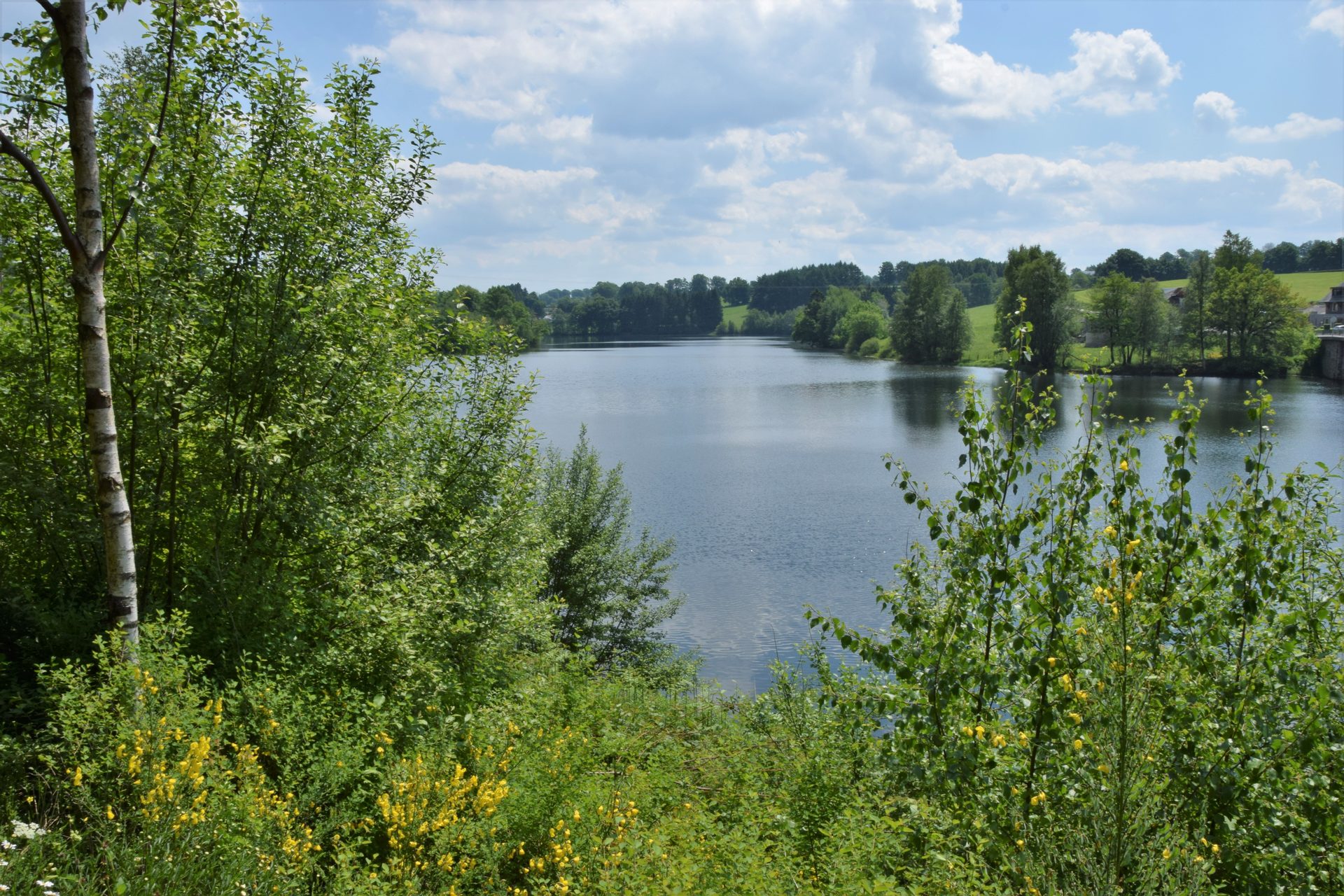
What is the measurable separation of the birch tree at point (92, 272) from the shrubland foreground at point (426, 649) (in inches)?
16.4

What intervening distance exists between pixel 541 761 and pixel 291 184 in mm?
5052

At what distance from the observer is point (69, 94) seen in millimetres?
4824

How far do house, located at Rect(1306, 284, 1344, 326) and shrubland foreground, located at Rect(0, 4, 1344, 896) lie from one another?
114003 mm

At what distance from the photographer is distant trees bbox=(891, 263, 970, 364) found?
84938mm

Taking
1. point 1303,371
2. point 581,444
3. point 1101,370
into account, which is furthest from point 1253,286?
point 1101,370

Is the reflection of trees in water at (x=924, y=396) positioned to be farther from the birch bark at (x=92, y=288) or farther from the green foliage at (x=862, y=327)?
the birch bark at (x=92, y=288)

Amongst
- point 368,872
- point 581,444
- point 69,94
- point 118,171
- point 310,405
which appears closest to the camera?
point 368,872

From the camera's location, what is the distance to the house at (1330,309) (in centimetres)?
9594

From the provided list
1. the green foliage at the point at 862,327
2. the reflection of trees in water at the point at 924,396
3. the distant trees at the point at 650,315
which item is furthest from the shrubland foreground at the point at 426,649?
the distant trees at the point at 650,315

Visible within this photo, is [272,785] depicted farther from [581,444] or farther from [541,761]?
[581,444]

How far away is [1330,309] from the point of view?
319 ft

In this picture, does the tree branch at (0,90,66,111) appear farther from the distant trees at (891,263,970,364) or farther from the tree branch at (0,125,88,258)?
the distant trees at (891,263,970,364)

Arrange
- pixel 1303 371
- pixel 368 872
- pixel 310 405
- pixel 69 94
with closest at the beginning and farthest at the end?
pixel 368 872, pixel 69 94, pixel 310 405, pixel 1303 371

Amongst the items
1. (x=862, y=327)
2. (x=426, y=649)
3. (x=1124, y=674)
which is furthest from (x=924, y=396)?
(x=1124, y=674)
